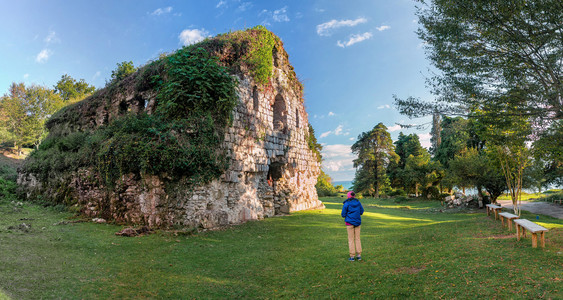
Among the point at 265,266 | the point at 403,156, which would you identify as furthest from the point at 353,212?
the point at 403,156

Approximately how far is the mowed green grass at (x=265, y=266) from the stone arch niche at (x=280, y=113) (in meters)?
8.02

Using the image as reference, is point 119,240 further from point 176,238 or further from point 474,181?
point 474,181

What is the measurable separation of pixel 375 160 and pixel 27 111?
4417cm

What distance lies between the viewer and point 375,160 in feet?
120

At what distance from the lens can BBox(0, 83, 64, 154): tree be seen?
1425 inches

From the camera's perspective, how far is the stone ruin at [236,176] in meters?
10.0

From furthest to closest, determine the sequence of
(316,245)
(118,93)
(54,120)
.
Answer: (54,120)
(118,93)
(316,245)

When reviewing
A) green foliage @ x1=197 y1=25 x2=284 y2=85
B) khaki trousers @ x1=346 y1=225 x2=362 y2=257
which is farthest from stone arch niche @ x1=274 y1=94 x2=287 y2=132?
khaki trousers @ x1=346 y1=225 x2=362 y2=257

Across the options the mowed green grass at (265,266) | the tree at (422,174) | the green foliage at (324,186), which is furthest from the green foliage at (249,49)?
the tree at (422,174)

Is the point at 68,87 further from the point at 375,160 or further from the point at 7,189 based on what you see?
the point at 375,160

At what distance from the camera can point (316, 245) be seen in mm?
8836

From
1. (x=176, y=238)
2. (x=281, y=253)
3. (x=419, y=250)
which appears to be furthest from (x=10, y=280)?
(x=419, y=250)

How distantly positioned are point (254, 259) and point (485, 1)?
8.04 metres

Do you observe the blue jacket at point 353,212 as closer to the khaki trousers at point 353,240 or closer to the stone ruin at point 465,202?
the khaki trousers at point 353,240
